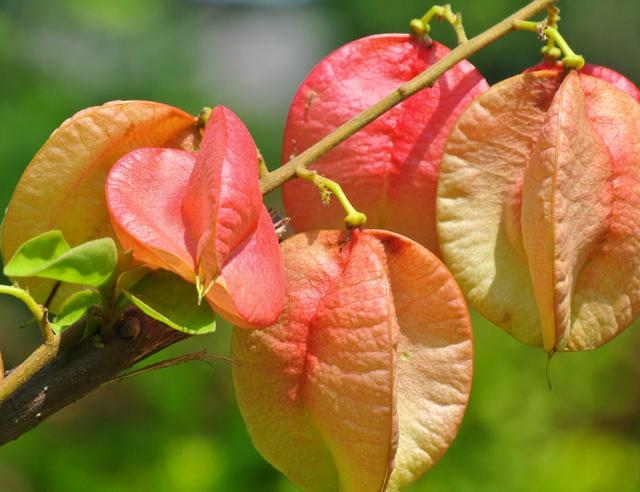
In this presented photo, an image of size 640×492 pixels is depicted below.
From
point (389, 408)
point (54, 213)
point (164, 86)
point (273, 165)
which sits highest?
point (54, 213)

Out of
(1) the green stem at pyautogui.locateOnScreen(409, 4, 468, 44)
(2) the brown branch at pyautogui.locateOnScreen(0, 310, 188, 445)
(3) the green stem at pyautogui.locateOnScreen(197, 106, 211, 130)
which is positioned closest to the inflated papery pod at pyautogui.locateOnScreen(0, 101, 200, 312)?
(3) the green stem at pyautogui.locateOnScreen(197, 106, 211, 130)

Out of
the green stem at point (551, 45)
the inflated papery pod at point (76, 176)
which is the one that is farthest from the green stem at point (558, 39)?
the inflated papery pod at point (76, 176)

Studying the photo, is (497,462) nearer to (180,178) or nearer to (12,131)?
(180,178)

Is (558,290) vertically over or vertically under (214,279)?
under

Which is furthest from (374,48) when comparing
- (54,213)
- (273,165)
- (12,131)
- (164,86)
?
(273,165)

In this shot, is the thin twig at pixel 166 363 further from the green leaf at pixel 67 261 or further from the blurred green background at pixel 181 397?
the blurred green background at pixel 181 397
